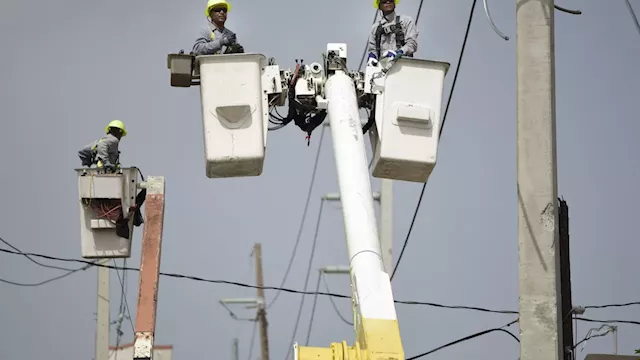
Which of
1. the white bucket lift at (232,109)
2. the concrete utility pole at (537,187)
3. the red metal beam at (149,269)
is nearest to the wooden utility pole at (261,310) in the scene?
the red metal beam at (149,269)

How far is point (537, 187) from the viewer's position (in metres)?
12.2

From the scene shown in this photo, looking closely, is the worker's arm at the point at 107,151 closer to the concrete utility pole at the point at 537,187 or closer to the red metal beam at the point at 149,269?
the red metal beam at the point at 149,269

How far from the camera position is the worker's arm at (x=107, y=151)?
19.8 m

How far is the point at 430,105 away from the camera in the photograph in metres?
16.0

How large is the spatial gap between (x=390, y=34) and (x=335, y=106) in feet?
6.40

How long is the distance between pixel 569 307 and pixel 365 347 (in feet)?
15.8

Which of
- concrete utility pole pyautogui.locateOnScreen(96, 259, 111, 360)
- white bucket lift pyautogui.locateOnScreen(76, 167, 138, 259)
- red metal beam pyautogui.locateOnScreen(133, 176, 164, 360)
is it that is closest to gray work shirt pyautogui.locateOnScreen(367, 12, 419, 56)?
red metal beam pyautogui.locateOnScreen(133, 176, 164, 360)

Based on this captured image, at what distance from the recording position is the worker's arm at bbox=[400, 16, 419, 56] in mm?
17125

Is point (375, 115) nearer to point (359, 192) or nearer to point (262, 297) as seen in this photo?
point (359, 192)

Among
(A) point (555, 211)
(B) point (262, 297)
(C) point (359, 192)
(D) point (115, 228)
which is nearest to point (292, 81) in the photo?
(C) point (359, 192)

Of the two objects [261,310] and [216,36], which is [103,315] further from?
[261,310]

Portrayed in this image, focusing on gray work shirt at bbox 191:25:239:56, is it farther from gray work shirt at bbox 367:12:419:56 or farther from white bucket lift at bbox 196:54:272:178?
gray work shirt at bbox 367:12:419:56

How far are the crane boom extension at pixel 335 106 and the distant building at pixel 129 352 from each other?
19852mm

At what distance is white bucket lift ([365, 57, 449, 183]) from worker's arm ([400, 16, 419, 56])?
1.13 meters
